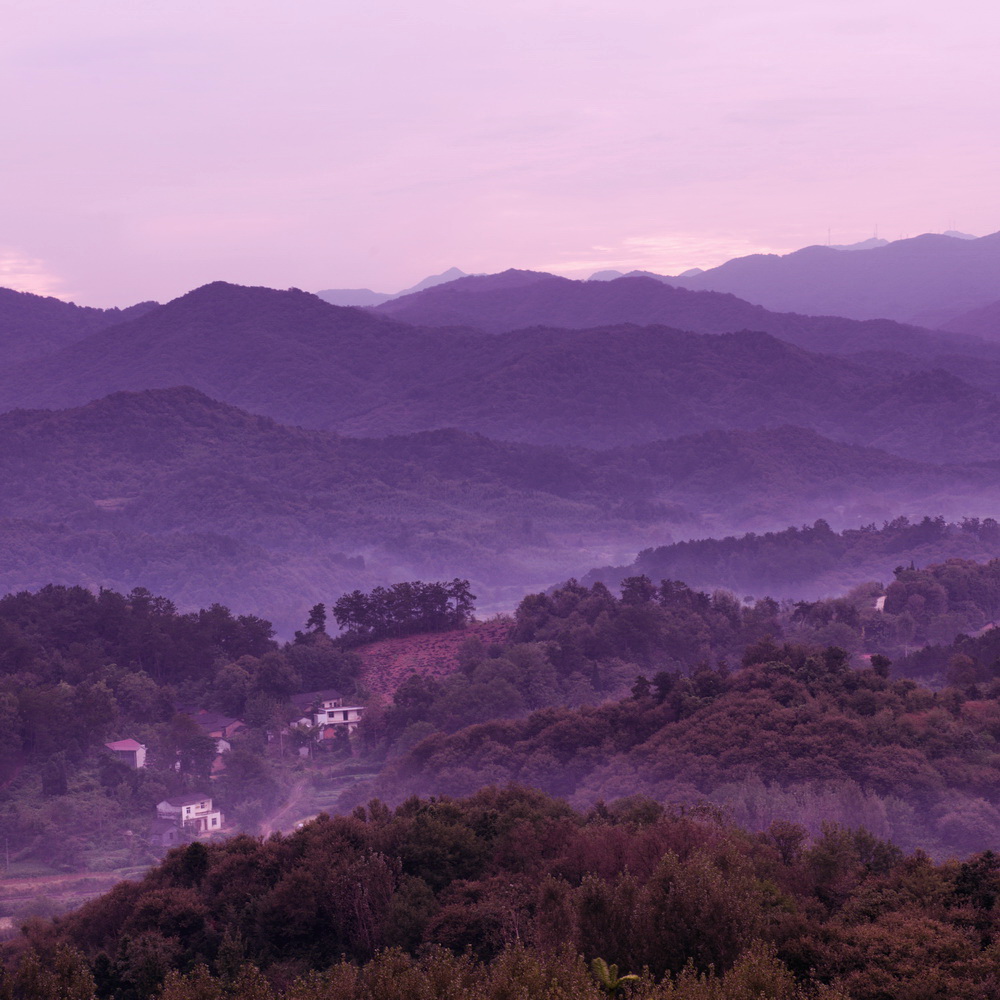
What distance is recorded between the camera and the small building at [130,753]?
49344 millimetres

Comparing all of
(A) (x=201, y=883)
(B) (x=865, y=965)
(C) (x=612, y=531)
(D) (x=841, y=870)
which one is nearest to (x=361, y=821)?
(A) (x=201, y=883)

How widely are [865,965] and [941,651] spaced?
40744 millimetres

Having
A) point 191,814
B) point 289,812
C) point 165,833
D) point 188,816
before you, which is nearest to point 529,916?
point 289,812

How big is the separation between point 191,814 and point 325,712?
1057cm

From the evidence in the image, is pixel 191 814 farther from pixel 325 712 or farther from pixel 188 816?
pixel 325 712

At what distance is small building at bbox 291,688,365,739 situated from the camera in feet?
Answer: 179

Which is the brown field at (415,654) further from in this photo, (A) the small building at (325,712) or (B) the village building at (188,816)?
(B) the village building at (188,816)

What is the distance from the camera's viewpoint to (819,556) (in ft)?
364

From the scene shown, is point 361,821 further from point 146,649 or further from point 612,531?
point 612,531

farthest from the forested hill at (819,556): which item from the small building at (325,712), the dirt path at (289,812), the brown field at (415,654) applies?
the dirt path at (289,812)

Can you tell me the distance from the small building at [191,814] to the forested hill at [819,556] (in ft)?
230

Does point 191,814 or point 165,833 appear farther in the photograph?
point 191,814

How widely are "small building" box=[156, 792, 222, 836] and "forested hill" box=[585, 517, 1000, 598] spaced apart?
7001cm

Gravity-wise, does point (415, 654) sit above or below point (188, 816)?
above
